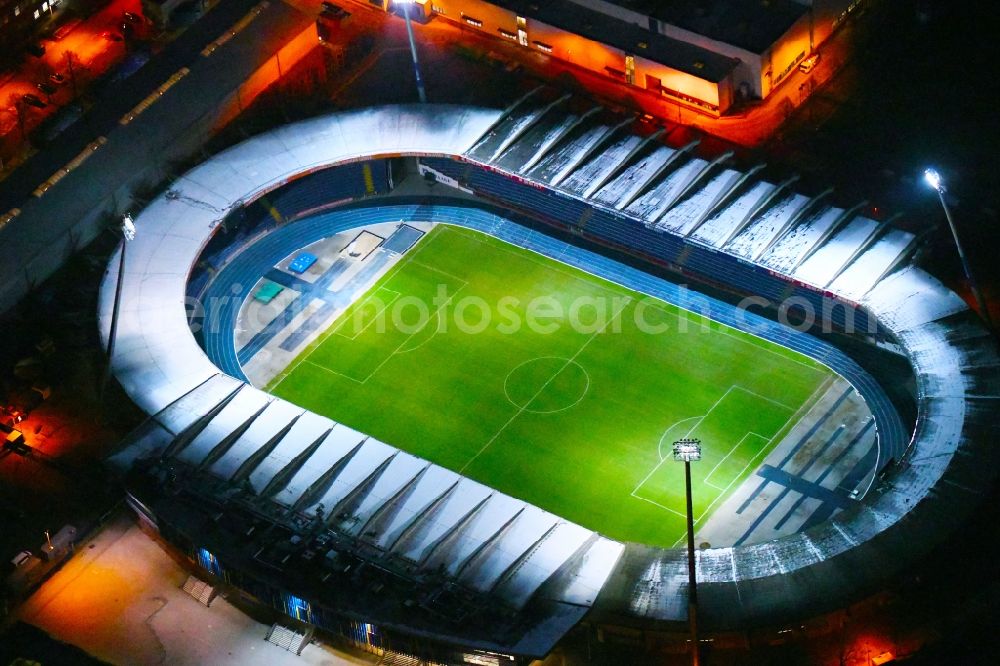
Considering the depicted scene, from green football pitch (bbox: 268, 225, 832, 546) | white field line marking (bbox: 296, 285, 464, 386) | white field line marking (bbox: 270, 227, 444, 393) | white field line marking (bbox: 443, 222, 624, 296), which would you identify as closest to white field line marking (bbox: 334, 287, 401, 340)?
green football pitch (bbox: 268, 225, 832, 546)

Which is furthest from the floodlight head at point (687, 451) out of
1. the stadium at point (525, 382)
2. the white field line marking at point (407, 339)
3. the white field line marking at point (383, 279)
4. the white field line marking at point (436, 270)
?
the white field line marking at point (436, 270)

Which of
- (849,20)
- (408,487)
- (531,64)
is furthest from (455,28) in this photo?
(408,487)

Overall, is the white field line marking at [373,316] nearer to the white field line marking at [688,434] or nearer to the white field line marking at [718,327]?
the white field line marking at [718,327]

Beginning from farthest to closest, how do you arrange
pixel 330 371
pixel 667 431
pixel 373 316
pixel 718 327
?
pixel 373 316, pixel 718 327, pixel 330 371, pixel 667 431

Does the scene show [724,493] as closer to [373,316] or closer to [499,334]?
[499,334]

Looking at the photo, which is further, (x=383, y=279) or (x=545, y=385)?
(x=383, y=279)

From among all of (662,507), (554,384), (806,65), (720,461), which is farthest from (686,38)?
(662,507)
